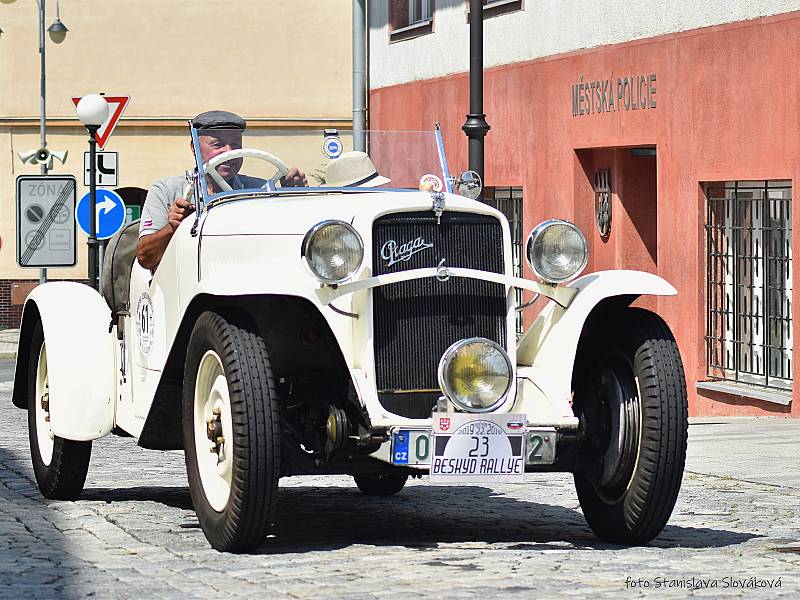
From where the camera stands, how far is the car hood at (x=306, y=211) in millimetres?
7227

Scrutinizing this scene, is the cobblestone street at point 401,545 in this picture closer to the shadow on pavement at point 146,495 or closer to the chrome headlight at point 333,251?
the shadow on pavement at point 146,495

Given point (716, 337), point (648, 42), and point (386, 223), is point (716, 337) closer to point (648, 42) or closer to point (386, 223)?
point (648, 42)

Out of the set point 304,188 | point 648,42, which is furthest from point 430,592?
point 648,42

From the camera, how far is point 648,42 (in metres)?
17.5

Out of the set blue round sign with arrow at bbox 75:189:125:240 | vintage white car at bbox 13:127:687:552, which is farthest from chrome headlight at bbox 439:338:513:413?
blue round sign with arrow at bbox 75:189:125:240

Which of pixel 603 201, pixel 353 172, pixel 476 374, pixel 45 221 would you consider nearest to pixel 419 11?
pixel 603 201

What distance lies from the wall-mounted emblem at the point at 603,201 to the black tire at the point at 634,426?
11.9 metres

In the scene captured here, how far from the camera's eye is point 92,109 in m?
20.2

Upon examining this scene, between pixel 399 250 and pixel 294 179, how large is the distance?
1377mm

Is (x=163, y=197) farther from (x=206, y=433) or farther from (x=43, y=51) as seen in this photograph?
(x=43, y=51)

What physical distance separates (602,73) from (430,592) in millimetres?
13059

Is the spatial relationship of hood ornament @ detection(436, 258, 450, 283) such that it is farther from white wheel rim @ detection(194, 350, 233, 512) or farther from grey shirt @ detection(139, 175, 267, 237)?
grey shirt @ detection(139, 175, 267, 237)

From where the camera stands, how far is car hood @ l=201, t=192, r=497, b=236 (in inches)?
285

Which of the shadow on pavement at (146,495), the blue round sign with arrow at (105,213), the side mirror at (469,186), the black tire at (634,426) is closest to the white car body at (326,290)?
the black tire at (634,426)
